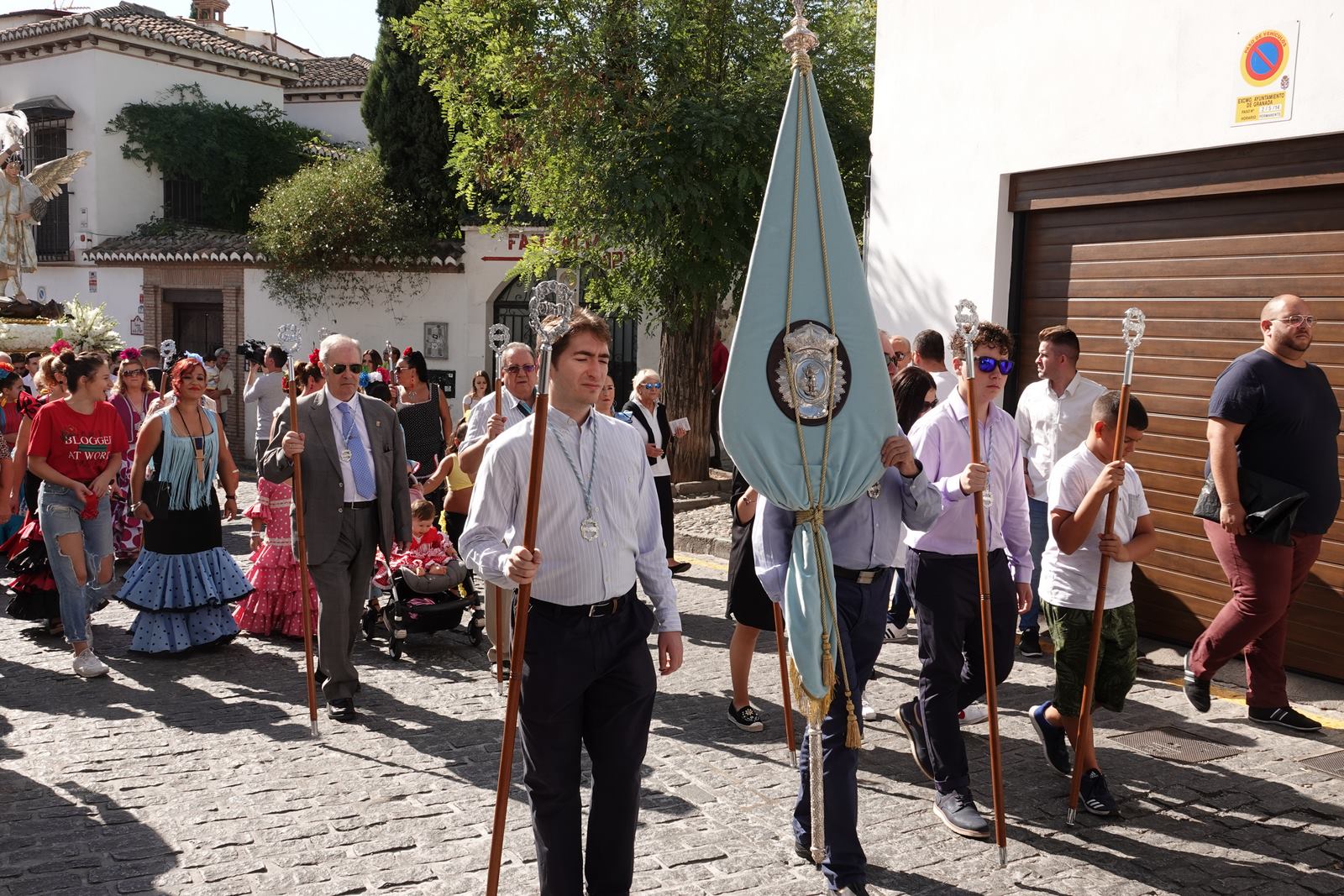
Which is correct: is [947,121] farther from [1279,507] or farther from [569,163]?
[569,163]

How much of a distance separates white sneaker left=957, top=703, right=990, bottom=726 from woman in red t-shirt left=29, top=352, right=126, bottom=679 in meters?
5.08

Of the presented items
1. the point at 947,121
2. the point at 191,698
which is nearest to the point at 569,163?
the point at 947,121

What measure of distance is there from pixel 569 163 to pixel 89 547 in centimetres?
775

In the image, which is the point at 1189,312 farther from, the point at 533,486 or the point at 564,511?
the point at 533,486

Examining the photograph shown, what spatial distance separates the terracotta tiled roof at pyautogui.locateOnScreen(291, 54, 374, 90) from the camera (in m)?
30.1

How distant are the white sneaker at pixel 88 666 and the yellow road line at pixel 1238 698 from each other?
21.2 ft

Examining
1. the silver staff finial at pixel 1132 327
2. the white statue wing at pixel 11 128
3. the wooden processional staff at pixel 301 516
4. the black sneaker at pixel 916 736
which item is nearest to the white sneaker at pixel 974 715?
the black sneaker at pixel 916 736

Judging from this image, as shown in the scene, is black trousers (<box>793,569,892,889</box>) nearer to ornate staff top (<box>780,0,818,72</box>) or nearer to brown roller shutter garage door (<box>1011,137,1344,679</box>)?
ornate staff top (<box>780,0,818,72</box>)

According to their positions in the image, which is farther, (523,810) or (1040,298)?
(1040,298)

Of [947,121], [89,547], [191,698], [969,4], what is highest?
[969,4]

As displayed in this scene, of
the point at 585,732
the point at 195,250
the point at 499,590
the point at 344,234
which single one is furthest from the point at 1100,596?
the point at 195,250

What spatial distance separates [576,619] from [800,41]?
2.39m

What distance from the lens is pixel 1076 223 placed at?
347 inches

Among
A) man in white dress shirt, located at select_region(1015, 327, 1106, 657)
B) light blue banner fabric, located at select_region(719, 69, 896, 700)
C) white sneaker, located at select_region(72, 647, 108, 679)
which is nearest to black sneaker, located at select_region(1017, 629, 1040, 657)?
man in white dress shirt, located at select_region(1015, 327, 1106, 657)
